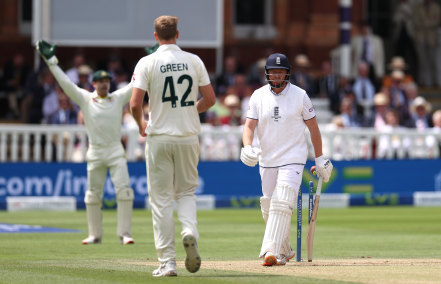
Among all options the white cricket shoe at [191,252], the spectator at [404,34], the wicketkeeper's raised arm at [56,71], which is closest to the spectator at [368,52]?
the spectator at [404,34]

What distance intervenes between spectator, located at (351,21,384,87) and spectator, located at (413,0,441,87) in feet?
7.37

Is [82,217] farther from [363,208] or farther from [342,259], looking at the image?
[342,259]

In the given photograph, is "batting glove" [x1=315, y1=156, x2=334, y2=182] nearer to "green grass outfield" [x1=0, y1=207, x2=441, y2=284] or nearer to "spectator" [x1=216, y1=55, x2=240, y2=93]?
"green grass outfield" [x1=0, y1=207, x2=441, y2=284]

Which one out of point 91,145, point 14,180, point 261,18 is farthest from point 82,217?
point 261,18

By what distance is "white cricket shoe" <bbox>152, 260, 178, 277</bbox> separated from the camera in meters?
9.52

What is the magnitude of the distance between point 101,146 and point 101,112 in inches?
15.4

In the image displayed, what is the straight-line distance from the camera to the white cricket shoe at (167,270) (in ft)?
31.2

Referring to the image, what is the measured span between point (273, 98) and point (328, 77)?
1465 centimetres

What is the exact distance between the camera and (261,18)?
28.8m

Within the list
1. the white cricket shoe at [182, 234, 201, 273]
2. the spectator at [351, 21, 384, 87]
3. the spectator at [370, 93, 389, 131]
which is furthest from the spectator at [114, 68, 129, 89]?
the white cricket shoe at [182, 234, 201, 273]

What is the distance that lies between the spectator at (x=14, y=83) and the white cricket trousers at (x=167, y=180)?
14.9m

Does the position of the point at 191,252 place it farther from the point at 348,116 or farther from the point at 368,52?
the point at 368,52

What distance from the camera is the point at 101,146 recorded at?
13.5 m

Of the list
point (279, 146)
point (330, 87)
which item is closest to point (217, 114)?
point (330, 87)
